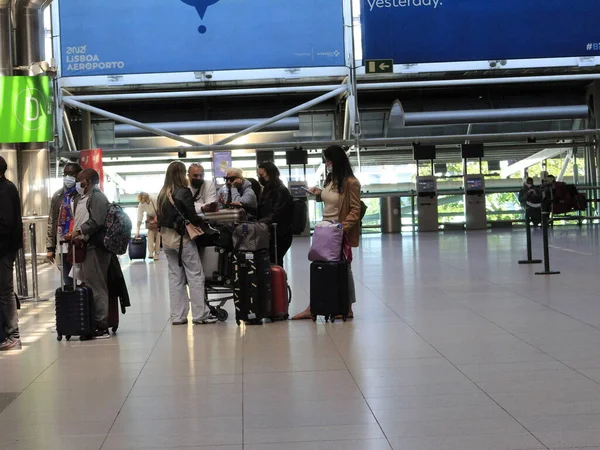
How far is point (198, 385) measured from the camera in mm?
5715

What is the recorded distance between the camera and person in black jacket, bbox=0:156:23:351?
7.38m

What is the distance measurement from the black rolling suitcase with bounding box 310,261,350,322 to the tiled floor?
19 centimetres

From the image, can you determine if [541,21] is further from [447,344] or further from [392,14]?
[447,344]

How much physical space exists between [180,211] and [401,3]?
47.5ft

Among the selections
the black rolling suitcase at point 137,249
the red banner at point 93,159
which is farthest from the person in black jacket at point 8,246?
the red banner at point 93,159

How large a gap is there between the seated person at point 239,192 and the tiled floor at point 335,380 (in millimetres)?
1272

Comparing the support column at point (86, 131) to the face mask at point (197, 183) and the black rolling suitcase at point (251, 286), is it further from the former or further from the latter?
the black rolling suitcase at point (251, 286)

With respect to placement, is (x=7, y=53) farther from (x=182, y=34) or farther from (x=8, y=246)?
(x=182, y=34)

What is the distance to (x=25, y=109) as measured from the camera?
12.7 metres

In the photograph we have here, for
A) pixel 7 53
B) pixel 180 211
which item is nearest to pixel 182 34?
pixel 7 53

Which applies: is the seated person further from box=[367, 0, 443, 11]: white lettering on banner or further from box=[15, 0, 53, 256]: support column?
box=[367, 0, 443, 11]: white lettering on banner

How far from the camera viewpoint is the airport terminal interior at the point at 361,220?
4883 mm

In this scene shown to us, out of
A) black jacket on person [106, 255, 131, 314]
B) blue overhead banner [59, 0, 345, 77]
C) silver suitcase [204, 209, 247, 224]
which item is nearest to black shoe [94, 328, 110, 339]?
black jacket on person [106, 255, 131, 314]

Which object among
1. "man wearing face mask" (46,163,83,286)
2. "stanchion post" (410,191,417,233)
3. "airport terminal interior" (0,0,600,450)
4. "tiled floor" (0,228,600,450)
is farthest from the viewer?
"stanchion post" (410,191,417,233)
